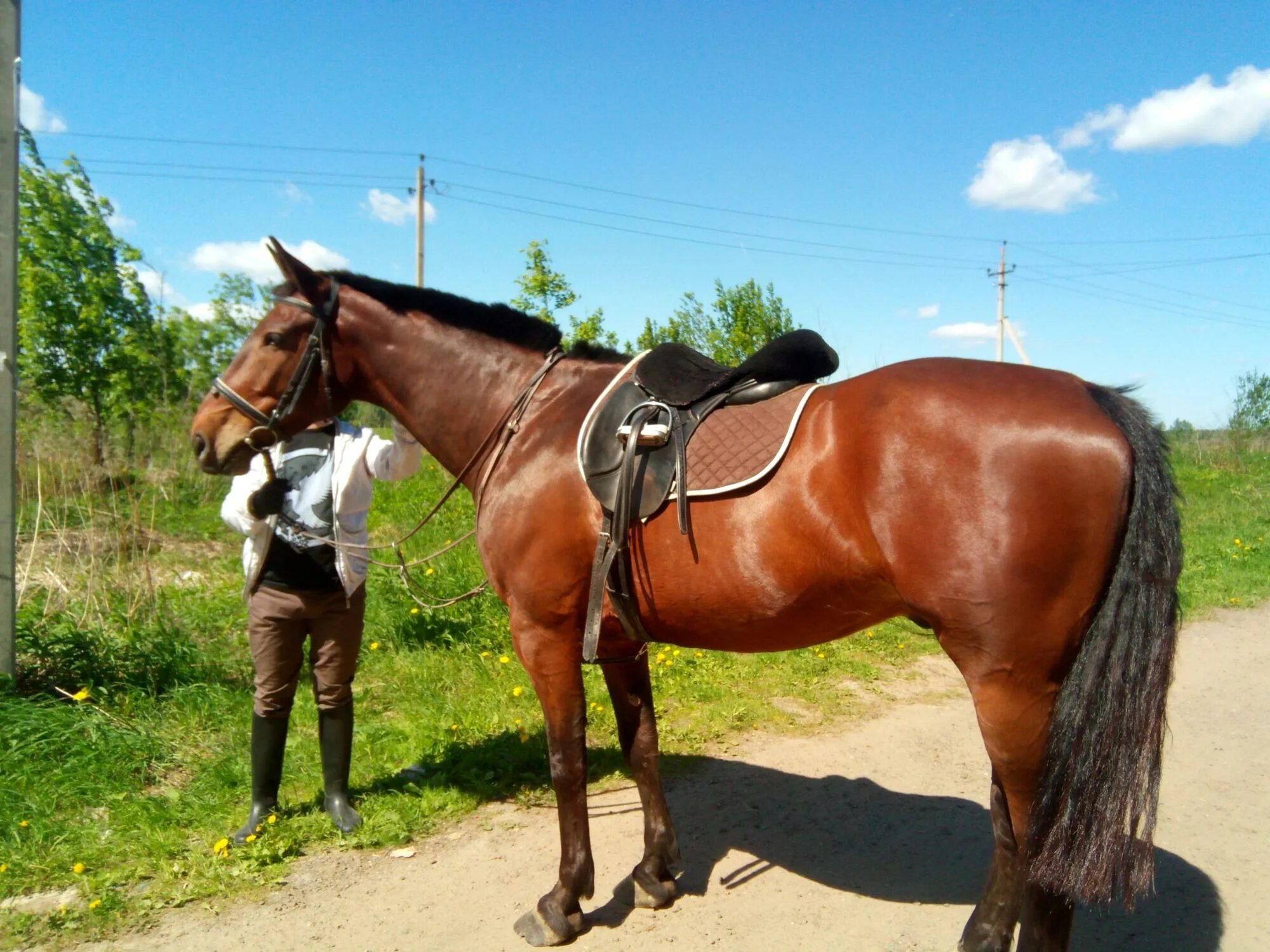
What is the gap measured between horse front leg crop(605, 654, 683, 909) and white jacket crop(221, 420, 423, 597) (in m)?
1.22

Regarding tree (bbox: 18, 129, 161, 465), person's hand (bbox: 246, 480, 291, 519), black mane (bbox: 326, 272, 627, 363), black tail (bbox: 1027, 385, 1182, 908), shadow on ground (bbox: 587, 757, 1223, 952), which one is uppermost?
tree (bbox: 18, 129, 161, 465)

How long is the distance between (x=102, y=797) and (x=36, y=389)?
10292mm

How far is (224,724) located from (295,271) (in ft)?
8.91

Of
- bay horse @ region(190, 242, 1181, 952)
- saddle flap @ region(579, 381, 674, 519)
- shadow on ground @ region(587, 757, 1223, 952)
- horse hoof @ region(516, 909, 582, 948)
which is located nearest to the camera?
bay horse @ region(190, 242, 1181, 952)

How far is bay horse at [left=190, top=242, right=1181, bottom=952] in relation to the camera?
6.75ft

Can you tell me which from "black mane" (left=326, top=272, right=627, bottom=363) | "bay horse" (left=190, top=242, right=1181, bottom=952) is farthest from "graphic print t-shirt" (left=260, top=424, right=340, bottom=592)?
"black mane" (left=326, top=272, right=627, bottom=363)

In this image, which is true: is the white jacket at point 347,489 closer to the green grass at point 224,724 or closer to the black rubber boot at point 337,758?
the black rubber boot at point 337,758

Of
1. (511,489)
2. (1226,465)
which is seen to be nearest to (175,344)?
(511,489)

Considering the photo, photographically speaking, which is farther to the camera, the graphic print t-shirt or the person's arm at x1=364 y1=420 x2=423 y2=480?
the person's arm at x1=364 y1=420 x2=423 y2=480

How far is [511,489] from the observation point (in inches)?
109

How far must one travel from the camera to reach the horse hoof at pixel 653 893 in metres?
2.99

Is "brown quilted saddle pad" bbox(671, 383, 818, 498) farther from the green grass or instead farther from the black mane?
the green grass

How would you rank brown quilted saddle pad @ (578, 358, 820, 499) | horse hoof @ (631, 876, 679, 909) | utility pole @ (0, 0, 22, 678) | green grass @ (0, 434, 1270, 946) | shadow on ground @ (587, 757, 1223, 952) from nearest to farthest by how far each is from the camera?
brown quilted saddle pad @ (578, 358, 820, 499), shadow on ground @ (587, 757, 1223, 952), horse hoof @ (631, 876, 679, 909), green grass @ (0, 434, 1270, 946), utility pole @ (0, 0, 22, 678)

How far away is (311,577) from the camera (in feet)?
10.8
